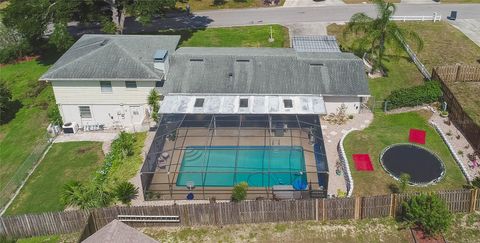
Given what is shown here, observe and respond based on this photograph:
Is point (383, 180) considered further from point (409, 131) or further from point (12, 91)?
point (12, 91)

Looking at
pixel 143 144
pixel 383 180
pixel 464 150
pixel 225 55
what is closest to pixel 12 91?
pixel 143 144

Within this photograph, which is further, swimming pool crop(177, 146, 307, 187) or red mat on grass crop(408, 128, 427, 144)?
red mat on grass crop(408, 128, 427, 144)

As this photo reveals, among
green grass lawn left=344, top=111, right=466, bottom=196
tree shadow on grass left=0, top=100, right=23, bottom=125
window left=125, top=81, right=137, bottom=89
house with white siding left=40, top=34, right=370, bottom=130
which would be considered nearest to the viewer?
green grass lawn left=344, top=111, right=466, bottom=196

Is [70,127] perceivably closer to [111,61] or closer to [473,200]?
[111,61]

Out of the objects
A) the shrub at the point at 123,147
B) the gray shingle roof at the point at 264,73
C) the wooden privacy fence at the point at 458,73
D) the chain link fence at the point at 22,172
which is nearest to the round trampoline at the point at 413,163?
the gray shingle roof at the point at 264,73

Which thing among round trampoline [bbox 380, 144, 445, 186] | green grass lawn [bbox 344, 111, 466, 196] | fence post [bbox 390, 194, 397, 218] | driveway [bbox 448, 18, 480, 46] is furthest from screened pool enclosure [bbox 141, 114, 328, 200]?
driveway [bbox 448, 18, 480, 46]

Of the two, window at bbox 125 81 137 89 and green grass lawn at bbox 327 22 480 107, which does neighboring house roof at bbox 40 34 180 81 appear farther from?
green grass lawn at bbox 327 22 480 107
